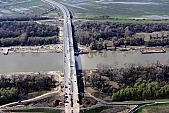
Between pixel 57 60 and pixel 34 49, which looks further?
pixel 34 49

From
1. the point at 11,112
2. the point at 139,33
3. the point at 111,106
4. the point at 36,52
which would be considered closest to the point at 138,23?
the point at 139,33

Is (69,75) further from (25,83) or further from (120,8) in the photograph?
(120,8)

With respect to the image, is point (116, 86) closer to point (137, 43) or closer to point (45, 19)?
point (137, 43)

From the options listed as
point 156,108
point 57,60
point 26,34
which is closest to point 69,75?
point 57,60

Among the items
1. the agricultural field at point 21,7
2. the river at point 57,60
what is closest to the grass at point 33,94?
the river at point 57,60

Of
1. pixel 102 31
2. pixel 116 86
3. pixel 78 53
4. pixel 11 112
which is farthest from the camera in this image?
pixel 102 31

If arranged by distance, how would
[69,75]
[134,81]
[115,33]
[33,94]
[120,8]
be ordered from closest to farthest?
1. [33,94]
2. [134,81]
3. [69,75]
4. [115,33]
5. [120,8]
